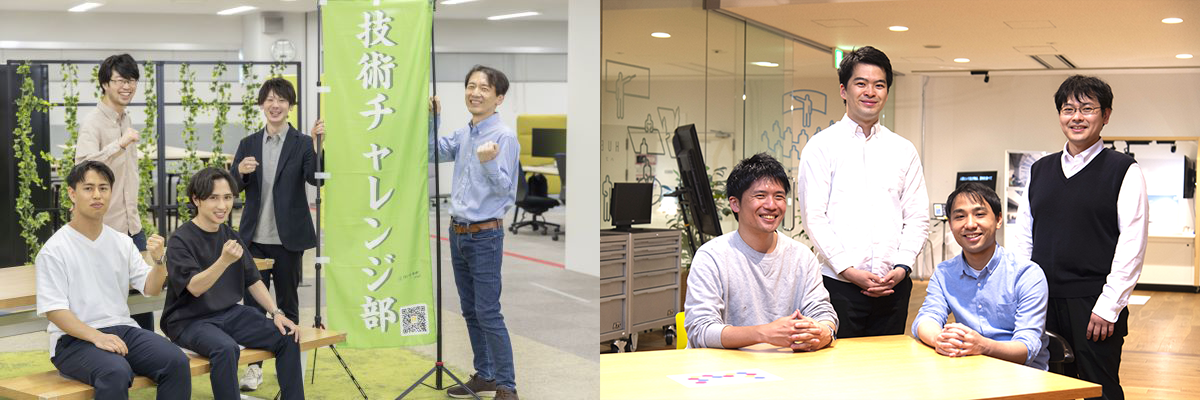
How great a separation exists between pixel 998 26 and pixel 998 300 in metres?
5.22

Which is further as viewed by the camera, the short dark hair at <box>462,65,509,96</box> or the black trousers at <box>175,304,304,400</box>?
the short dark hair at <box>462,65,509,96</box>

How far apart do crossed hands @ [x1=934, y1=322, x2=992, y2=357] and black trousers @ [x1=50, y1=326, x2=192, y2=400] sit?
2.42m

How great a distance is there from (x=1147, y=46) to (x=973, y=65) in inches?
89.6

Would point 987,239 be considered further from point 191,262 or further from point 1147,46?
point 1147,46

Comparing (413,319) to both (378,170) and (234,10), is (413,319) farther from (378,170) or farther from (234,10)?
(234,10)

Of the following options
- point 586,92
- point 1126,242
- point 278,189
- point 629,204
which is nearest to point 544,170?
point 586,92

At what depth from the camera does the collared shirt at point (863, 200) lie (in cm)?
319

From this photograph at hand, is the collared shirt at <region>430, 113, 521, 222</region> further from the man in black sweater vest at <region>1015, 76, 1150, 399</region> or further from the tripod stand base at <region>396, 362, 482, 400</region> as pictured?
the man in black sweater vest at <region>1015, 76, 1150, 399</region>

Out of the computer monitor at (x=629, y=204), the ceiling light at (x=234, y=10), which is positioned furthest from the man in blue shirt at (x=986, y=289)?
the ceiling light at (x=234, y=10)

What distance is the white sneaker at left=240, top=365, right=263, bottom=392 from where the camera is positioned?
461 cm

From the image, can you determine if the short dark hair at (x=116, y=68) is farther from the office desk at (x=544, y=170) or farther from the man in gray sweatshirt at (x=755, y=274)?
the office desk at (x=544, y=170)

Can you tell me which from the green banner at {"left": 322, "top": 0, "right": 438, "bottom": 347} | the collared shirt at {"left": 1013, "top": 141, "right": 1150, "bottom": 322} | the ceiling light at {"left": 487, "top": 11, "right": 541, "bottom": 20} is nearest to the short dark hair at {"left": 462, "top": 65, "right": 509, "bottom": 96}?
the green banner at {"left": 322, "top": 0, "right": 438, "bottom": 347}

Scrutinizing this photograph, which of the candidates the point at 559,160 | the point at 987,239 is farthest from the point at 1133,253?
the point at 559,160

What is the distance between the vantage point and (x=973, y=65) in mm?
11031
